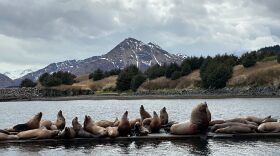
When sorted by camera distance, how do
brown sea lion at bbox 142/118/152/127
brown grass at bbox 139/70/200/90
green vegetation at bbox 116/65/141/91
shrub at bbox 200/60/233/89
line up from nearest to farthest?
brown sea lion at bbox 142/118/152/127 → shrub at bbox 200/60/233/89 → brown grass at bbox 139/70/200/90 → green vegetation at bbox 116/65/141/91

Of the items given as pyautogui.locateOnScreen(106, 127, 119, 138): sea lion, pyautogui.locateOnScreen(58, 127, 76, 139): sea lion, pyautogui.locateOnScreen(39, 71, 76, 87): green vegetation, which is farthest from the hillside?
pyautogui.locateOnScreen(58, 127, 76, 139): sea lion

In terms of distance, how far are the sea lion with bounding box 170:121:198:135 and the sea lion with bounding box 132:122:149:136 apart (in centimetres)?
182

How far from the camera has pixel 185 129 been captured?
1235 inches

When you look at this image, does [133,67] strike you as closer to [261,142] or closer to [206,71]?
[206,71]

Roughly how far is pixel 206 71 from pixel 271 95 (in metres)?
24.3

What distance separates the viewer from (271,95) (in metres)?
120

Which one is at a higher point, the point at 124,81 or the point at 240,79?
the point at 124,81

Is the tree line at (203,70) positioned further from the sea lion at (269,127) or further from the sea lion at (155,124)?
the sea lion at (155,124)

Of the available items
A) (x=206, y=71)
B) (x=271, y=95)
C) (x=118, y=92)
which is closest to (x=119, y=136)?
(x=271, y=95)

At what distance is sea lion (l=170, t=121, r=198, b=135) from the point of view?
31125 millimetres

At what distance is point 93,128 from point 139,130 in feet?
9.83

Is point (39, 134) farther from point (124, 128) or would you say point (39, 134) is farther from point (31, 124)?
point (124, 128)

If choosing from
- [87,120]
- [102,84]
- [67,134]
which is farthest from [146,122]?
[102,84]

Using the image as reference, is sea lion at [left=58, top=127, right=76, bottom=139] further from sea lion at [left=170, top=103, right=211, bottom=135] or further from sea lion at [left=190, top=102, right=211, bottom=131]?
sea lion at [left=190, top=102, right=211, bottom=131]
